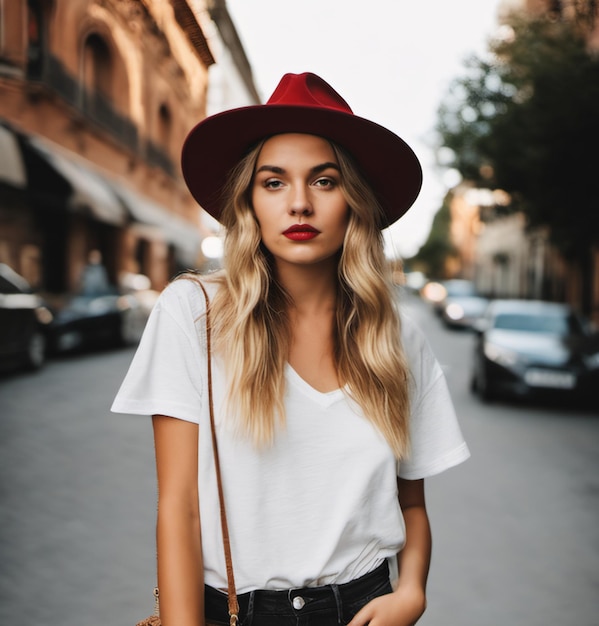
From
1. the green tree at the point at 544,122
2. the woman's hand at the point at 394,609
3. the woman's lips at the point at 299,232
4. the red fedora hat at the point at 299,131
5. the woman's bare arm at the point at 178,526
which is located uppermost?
the green tree at the point at 544,122

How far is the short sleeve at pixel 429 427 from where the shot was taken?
72.8 inches

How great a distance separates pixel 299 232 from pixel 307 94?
320 millimetres

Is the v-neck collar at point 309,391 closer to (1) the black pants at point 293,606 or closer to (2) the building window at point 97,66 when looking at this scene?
(1) the black pants at point 293,606

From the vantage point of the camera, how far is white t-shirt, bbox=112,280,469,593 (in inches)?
61.5

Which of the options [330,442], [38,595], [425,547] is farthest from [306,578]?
[38,595]

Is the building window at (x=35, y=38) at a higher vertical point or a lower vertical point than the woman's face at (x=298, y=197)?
higher

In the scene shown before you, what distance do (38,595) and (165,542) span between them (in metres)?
2.54

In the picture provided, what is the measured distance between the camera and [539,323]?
10.9 meters

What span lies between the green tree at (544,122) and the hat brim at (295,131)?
40.3 ft

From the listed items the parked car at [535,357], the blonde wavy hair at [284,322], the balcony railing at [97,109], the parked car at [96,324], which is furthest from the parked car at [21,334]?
the blonde wavy hair at [284,322]

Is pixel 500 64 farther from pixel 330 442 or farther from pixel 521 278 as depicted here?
pixel 521 278

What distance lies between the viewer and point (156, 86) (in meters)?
3.69

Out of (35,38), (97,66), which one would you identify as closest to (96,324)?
(97,66)

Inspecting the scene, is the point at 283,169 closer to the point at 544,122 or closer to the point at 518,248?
the point at 544,122
